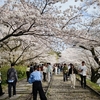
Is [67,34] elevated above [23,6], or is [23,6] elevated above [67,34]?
[23,6]

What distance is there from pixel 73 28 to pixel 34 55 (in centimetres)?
2206

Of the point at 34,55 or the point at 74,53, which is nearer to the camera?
the point at 34,55

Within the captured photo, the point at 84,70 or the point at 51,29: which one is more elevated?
the point at 51,29

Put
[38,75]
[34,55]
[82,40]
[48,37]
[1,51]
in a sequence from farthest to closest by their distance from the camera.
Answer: [34,55] < [1,51] < [82,40] < [48,37] < [38,75]

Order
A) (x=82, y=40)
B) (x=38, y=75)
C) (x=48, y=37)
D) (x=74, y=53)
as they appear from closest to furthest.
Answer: (x=38, y=75) → (x=48, y=37) → (x=82, y=40) → (x=74, y=53)

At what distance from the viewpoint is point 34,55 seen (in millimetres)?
35094

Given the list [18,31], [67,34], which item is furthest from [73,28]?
[18,31]

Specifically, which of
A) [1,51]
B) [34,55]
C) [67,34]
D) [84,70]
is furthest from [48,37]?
[34,55]

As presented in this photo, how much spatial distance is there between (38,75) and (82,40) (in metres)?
6.36

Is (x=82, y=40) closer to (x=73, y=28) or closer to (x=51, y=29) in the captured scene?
(x=73, y=28)

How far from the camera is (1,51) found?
28.1 metres

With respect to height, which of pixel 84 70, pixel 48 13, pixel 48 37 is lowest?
pixel 84 70

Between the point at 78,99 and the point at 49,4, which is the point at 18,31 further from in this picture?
the point at 78,99

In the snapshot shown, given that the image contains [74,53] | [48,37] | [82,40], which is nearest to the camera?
[48,37]
